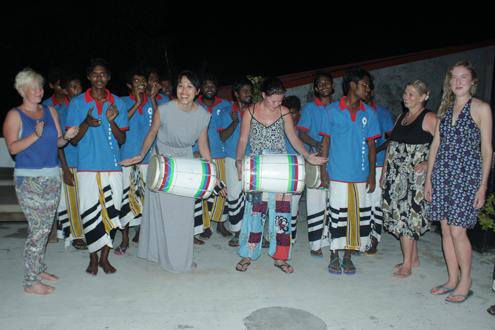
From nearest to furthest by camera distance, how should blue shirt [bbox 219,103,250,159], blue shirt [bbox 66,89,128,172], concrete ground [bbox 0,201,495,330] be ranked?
1. concrete ground [bbox 0,201,495,330]
2. blue shirt [bbox 66,89,128,172]
3. blue shirt [bbox 219,103,250,159]

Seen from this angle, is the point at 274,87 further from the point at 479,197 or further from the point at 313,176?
the point at 479,197

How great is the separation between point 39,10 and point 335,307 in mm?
13490

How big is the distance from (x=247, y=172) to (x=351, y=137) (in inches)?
41.0

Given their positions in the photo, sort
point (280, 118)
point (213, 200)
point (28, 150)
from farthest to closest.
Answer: point (213, 200), point (280, 118), point (28, 150)

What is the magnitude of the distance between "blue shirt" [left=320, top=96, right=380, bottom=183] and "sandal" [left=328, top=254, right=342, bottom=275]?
0.73 metres

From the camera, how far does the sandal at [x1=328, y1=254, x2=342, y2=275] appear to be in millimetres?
4578

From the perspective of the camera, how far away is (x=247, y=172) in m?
4.20

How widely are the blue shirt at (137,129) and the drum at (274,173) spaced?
1.46m

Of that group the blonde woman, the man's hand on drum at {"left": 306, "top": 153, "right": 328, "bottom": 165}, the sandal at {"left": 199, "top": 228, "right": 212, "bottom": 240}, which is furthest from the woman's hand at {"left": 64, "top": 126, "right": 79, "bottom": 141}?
the sandal at {"left": 199, "top": 228, "right": 212, "bottom": 240}

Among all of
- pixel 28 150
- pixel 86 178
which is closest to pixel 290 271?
pixel 86 178

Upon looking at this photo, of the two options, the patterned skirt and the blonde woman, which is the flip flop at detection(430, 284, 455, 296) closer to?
the patterned skirt

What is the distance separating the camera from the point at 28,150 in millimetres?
3799

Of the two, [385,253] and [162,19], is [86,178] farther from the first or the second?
[162,19]

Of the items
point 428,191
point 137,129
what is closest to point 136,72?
point 137,129
